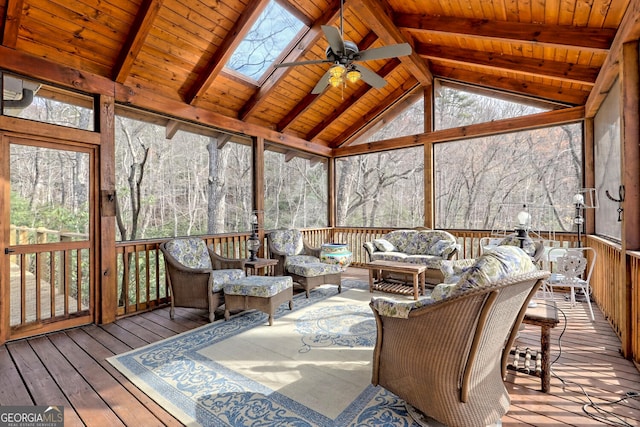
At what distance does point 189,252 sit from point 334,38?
3.18 m

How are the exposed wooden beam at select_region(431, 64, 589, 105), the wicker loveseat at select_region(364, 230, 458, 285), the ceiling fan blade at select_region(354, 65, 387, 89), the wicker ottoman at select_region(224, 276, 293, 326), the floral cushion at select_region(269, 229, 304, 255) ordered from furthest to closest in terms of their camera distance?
the floral cushion at select_region(269, 229, 304, 255) < the wicker loveseat at select_region(364, 230, 458, 285) < the exposed wooden beam at select_region(431, 64, 589, 105) < the ceiling fan blade at select_region(354, 65, 387, 89) < the wicker ottoman at select_region(224, 276, 293, 326)

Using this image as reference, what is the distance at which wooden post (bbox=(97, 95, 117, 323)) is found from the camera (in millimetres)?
3664

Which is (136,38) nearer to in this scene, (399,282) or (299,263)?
(299,263)

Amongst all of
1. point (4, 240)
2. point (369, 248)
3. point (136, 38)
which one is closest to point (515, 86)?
point (369, 248)

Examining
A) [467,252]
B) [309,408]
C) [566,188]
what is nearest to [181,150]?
[309,408]

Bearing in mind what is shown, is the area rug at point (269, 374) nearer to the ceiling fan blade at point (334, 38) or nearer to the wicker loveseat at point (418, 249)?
the wicker loveseat at point (418, 249)

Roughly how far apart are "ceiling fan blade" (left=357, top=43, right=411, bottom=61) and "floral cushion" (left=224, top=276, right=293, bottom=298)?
2742mm

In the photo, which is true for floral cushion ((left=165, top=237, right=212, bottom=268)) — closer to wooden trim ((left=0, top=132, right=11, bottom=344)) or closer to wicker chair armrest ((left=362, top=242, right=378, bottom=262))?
wooden trim ((left=0, top=132, right=11, bottom=344))

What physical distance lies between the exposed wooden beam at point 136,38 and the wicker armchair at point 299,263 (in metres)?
3.13

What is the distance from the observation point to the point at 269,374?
244 centimetres

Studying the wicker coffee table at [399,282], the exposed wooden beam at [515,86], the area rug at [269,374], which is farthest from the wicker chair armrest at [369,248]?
the exposed wooden beam at [515,86]

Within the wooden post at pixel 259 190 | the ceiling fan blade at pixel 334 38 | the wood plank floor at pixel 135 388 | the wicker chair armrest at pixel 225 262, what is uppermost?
the ceiling fan blade at pixel 334 38

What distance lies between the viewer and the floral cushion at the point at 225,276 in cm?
373

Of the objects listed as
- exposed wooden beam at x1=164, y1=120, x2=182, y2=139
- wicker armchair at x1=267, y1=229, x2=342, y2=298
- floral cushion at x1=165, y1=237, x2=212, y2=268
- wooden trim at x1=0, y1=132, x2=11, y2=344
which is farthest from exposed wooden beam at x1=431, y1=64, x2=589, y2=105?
wooden trim at x1=0, y1=132, x2=11, y2=344
